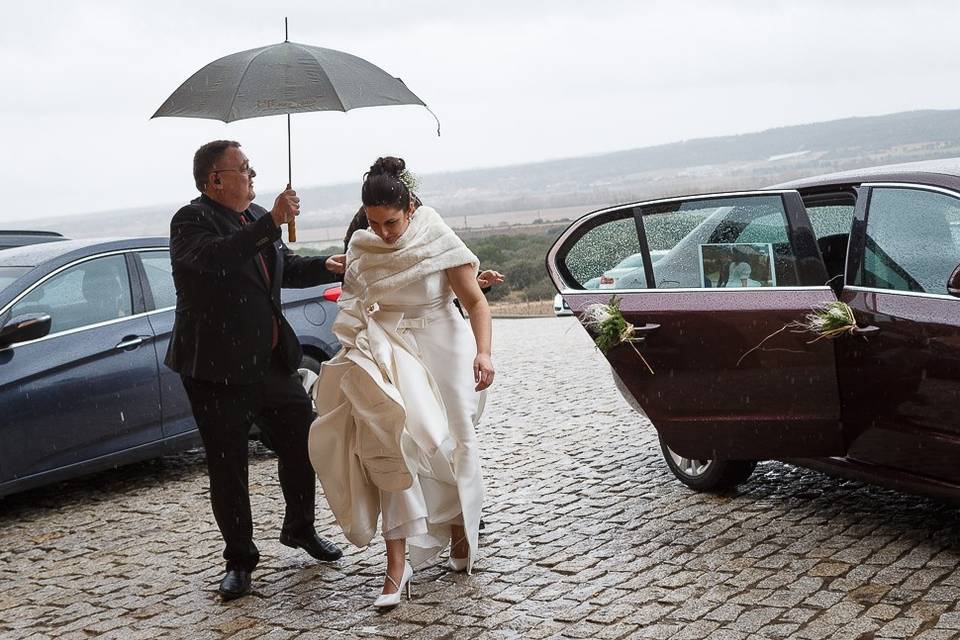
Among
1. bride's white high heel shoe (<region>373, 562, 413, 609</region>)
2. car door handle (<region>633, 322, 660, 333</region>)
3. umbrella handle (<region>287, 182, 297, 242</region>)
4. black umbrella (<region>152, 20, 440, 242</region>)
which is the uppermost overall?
black umbrella (<region>152, 20, 440, 242</region>)

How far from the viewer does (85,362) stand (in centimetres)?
719

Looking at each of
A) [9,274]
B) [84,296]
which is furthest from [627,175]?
[9,274]

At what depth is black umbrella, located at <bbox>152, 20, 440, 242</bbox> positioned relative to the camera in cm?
524

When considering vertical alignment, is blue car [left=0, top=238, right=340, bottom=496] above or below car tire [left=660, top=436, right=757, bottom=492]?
above

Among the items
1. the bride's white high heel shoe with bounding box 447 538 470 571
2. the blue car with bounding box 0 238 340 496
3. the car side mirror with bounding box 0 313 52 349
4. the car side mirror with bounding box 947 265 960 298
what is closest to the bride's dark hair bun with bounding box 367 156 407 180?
the blue car with bounding box 0 238 340 496

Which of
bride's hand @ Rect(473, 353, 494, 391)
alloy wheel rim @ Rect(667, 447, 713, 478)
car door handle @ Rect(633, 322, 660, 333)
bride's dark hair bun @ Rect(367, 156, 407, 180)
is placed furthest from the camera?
alloy wheel rim @ Rect(667, 447, 713, 478)

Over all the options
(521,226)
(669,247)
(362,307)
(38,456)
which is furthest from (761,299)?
(521,226)

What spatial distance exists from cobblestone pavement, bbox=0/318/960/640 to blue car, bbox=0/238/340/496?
0.38 m

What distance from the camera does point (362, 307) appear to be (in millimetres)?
5242

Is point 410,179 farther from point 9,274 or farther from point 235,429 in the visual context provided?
point 9,274

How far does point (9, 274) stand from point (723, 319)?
4.20m

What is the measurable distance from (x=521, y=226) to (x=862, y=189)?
73.9m

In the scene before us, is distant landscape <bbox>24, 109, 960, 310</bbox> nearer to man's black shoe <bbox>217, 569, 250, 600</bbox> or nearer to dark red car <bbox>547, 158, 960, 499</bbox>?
dark red car <bbox>547, 158, 960, 499</bbox>

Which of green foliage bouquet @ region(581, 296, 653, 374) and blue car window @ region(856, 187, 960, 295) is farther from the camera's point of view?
green foliage bouquet @ region(581, 296, 653, 374)
